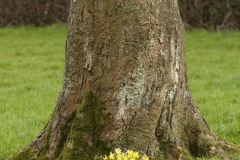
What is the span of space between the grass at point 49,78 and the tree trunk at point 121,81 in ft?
3.41

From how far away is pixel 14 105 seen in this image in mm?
8102

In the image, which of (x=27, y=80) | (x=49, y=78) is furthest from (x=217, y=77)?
(x=27, y=80)

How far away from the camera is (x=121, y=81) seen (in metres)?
4.40

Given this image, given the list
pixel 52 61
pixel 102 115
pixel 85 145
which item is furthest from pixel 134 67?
pixel 52 61

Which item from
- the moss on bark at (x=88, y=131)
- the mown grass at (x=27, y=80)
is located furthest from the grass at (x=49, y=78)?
the moss on bark at (x=88, y=131)

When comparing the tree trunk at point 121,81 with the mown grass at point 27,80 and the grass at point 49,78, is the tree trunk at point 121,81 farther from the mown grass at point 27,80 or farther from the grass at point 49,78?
the mown grass at point 27,80

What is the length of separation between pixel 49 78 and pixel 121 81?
20.6 feet

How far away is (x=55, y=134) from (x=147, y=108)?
83 centimetres

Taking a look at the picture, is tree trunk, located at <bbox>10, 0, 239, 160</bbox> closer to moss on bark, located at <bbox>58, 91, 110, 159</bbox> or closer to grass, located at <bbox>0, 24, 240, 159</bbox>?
moss on bark, located at <bbox>58, 91, 110, 159</bbox>

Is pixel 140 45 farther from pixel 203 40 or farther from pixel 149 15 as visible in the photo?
pixel 203 40

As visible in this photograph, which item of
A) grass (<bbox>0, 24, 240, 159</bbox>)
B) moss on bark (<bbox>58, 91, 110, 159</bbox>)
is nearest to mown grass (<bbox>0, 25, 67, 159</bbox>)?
grass (<bbox>0, 24, 240, 159</bbox>)

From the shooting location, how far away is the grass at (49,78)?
6.73 metres

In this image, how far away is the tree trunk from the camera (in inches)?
173

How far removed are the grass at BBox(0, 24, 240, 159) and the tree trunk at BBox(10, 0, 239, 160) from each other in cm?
104
